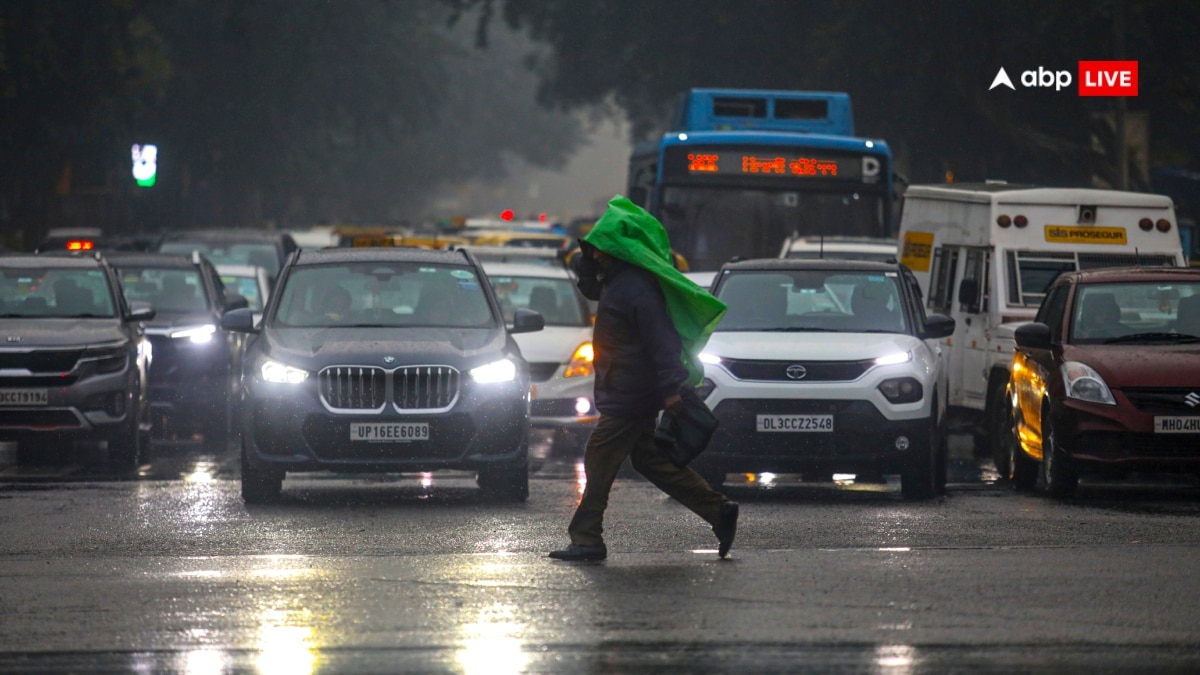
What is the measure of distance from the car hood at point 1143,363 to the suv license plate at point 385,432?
4.23 m

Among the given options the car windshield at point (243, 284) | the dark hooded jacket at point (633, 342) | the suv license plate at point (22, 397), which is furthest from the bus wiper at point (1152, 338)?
the car windshield at point (243, 284)

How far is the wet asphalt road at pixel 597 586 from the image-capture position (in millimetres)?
7895

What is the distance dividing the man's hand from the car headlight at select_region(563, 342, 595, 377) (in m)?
9.13

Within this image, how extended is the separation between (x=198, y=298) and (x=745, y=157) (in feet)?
23.5

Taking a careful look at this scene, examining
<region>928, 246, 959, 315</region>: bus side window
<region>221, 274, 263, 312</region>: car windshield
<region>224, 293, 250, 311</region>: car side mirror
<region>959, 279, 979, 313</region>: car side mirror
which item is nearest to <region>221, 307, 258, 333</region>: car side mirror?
<region>224, 293, 250, 311</region>: car side mirror

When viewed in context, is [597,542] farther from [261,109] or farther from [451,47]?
[451,47]

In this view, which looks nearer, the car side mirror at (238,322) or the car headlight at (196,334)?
the car side mirror at (238,322)

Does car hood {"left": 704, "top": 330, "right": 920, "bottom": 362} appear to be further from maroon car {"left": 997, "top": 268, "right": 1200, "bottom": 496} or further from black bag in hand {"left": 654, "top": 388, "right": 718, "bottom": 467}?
black bag in hand {"left": 654, "top": 388, "right": 718, "bottom": 467}

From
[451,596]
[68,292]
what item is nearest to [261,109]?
[68,292]

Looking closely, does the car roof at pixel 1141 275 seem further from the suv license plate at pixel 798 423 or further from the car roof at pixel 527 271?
the car roof at pixel 527 271

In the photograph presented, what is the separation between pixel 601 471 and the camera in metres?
10.6

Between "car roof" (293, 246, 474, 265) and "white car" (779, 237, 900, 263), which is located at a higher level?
"car roof" (293, 246, 474, 265)

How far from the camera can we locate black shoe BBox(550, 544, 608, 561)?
1058cm

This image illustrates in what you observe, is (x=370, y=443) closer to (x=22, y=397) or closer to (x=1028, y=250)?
(x=22, y=397)
